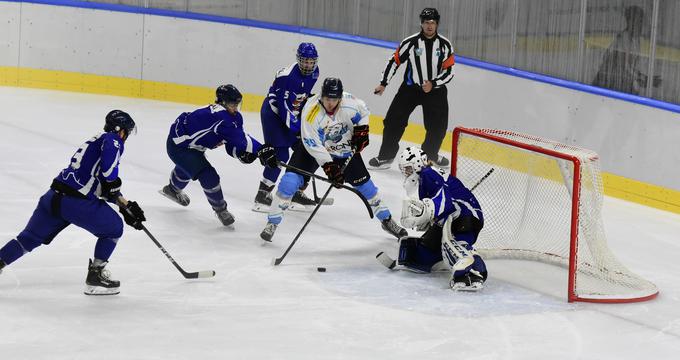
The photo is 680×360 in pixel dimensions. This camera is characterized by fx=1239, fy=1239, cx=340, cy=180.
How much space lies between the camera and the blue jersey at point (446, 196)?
19.9 ft

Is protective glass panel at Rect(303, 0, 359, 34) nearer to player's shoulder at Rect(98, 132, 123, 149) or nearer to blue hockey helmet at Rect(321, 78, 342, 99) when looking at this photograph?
blue hockey helmet at Rect(321, 78, 342, 99)

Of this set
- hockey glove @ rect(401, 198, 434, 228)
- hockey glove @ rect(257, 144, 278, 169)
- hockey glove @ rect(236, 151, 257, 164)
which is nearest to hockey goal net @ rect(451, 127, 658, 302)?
hockey glove @ rect(401, 198, 434, 228)

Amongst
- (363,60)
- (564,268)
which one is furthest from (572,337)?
(363,60)

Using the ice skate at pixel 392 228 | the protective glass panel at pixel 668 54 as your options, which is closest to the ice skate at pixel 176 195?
the ice skate at pixel 392 228

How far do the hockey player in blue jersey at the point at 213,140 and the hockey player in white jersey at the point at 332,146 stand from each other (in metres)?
0.26

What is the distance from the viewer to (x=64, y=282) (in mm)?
5918

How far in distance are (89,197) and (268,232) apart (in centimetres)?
147

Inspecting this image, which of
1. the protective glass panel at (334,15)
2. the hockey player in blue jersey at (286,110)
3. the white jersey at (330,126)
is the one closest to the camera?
the white jersey at (330,126)

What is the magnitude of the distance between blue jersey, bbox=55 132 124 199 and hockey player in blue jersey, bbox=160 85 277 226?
1451 mm

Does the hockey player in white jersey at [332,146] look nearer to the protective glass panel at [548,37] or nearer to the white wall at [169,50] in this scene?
the protective glass panel at [548,37]

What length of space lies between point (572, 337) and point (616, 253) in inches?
67.4

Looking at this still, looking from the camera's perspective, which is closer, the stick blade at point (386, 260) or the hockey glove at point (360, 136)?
the stick blade at point (386, 260)

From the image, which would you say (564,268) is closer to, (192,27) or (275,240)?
(275,240)

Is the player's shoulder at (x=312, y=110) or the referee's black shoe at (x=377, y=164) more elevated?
the player's shoulder at (x=312, y=110)
